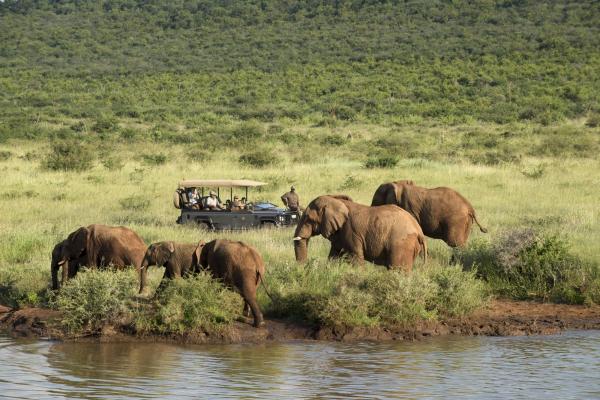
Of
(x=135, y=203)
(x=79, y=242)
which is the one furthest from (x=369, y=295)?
(x=135, y=203)

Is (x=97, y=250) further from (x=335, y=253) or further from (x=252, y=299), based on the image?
(x=335, y=253)

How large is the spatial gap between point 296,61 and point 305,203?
49356mm

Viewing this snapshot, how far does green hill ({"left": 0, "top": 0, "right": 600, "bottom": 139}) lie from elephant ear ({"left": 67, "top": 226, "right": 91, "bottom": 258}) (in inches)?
1384

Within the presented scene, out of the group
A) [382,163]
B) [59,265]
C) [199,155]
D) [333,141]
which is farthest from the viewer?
[333,141]

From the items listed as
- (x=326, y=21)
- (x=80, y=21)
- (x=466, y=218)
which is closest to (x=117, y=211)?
(x=466, y=218)

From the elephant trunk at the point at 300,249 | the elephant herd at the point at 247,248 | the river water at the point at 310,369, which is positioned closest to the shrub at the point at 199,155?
the elephant trunk at the point at 300,249

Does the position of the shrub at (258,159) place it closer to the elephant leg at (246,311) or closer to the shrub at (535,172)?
the shrub at (535,172)

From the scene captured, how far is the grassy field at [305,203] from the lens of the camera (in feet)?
43.9

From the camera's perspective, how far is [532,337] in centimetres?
1341

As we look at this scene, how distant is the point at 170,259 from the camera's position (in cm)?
1352

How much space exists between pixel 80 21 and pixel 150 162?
5739 centimetres

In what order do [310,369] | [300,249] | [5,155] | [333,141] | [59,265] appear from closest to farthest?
[310,369]
[59,265]
[300,249]
[5,155]
[333,141]

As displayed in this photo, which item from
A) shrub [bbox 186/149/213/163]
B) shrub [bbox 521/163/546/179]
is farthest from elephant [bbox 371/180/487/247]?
shrub [bbox 186/149/213/163]

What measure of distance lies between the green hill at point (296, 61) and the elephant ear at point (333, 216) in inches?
1411
